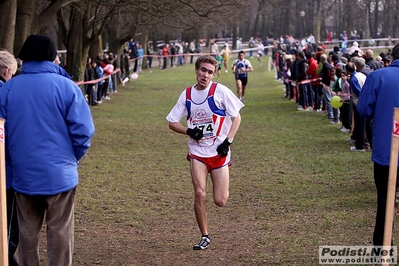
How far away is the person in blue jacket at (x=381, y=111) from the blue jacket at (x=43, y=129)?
2.61 metres

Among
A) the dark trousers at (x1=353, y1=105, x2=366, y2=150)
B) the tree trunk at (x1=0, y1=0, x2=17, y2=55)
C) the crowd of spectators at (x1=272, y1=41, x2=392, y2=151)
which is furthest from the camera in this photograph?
the dark trousers at (x1=353, y1=105, x2=366, y2=150)

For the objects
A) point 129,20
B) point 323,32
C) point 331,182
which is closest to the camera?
point 331,182

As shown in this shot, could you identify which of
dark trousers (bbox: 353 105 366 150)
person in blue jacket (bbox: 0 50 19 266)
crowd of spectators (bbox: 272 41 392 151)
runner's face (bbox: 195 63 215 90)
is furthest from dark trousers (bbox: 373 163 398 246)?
dark trousers (bbox: 353 105 366 150)

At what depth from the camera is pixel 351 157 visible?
604 inches

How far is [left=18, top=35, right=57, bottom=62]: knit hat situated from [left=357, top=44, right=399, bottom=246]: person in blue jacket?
287 cm

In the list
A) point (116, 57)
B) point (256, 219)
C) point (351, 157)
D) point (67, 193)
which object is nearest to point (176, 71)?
point (116, 57)

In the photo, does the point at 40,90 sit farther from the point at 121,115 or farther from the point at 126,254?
the point at 121,115

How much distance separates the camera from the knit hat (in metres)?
5.98

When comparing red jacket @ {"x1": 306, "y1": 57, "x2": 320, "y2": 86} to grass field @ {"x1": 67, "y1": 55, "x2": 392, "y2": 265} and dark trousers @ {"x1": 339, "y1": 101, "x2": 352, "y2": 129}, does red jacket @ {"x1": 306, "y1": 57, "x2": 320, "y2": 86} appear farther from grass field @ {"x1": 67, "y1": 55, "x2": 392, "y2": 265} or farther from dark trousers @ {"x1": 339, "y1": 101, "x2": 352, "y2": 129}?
dark trousers @ {"x1": 339, "y1": 101, "x2": 352, "y2": 129}

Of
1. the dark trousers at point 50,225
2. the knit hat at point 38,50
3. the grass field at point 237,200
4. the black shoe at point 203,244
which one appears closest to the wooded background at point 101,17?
the grass field at point 237,200

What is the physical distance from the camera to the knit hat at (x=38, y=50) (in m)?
5.98

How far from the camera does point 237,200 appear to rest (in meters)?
11.5

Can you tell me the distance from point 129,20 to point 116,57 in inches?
96.6

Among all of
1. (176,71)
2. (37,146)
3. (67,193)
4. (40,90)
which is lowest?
(176,71)
